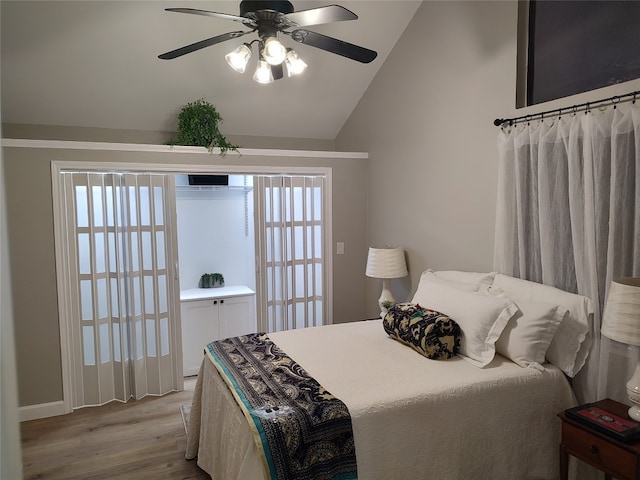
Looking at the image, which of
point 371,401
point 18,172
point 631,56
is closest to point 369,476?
point 371,401

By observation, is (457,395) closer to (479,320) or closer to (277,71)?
(479,320)

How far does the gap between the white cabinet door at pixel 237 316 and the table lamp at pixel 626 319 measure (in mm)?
3319

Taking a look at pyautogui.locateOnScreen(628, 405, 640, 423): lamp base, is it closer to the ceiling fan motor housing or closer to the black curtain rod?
the black curtain rod

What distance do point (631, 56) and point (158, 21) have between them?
2920 mm

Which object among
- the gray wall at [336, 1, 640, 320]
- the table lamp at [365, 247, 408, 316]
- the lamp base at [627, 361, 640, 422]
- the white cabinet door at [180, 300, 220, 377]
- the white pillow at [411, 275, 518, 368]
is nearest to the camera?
the lamp base at [627, 361, 640, 422]

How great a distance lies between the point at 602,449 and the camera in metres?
1.93

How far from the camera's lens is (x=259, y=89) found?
4035 mm

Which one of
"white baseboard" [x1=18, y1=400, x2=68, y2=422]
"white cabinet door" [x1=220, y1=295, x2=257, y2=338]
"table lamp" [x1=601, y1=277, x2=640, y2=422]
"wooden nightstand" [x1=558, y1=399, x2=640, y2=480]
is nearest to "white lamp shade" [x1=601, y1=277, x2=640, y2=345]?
"table lamp" [x1=601, y1=277, x2=640, y2=422]

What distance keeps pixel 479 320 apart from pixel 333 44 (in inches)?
66.6

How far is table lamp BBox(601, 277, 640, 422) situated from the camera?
1.86m

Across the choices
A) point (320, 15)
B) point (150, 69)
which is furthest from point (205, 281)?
point (320, 15)

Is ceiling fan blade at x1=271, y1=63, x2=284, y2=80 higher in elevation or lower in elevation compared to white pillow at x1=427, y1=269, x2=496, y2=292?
higher

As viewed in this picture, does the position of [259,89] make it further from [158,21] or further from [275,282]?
[275,282]

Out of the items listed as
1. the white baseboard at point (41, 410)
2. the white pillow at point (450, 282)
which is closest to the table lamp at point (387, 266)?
the white pillow at point (450, 282)
